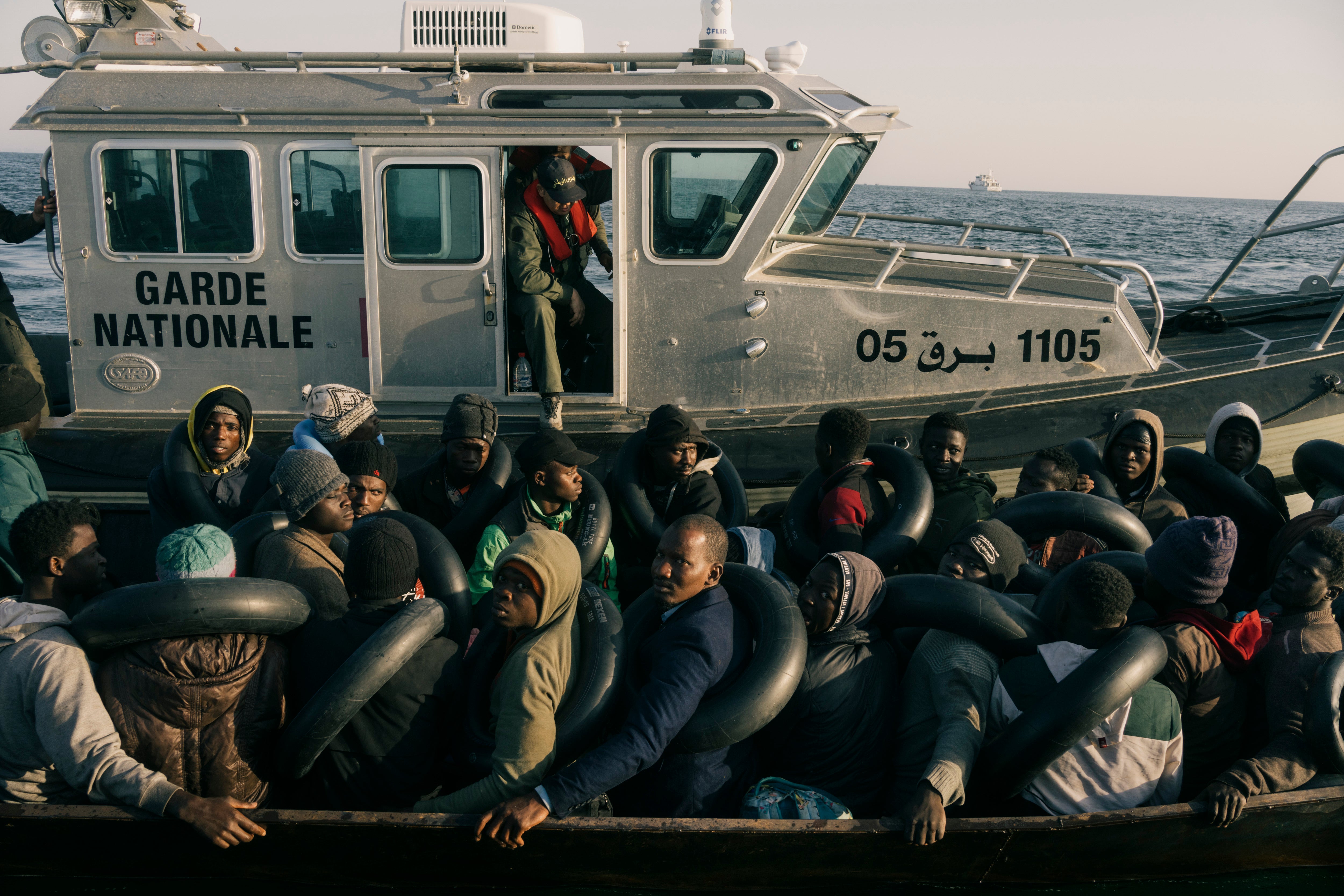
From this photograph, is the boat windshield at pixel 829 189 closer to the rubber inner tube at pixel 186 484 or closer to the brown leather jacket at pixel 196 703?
the rubber inner tube at pixel 186 484

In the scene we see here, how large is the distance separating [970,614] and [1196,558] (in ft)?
2.76

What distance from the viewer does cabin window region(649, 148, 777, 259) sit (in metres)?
6.06

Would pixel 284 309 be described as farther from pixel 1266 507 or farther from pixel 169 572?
pixel 1266 507

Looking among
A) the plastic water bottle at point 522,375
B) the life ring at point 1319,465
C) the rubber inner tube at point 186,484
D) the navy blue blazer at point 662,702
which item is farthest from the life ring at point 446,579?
the life ring at point 1319,465

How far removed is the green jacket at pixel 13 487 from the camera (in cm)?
432

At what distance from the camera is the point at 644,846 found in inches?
142

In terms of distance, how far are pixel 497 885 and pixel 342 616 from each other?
126cm

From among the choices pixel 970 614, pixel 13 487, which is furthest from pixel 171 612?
pixel 970 614

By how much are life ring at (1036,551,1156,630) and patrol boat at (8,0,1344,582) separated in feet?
6.10

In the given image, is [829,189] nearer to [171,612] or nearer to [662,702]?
[662,702]

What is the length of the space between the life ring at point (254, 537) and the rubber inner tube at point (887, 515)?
219 cm

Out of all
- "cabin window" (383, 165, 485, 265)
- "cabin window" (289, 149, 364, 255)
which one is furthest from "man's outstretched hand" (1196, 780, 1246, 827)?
"cabin window" (289, 149, 364, 255)

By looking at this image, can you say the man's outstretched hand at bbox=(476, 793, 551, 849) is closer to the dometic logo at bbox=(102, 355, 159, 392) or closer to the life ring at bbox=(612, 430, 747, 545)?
the life ring at bbox=(612, 430, 747, 545)

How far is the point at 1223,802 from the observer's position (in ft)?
11.7
